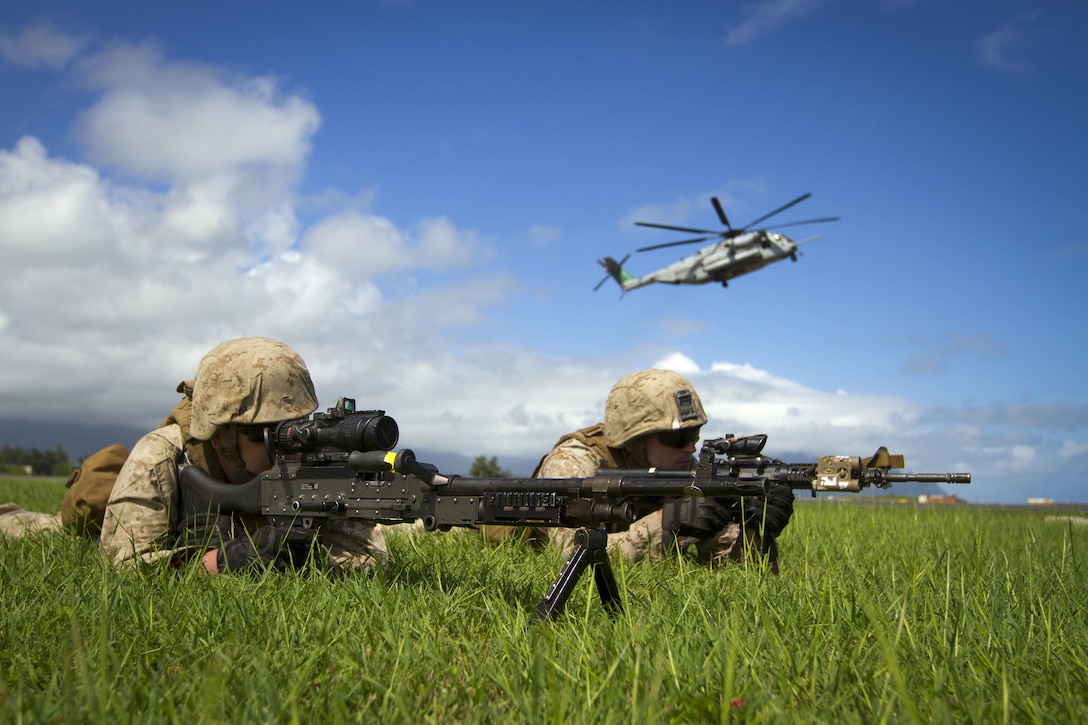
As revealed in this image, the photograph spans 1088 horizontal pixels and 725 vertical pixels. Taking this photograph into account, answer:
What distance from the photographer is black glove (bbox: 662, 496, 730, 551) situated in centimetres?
545

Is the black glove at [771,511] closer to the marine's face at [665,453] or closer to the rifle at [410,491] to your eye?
the rifle at [410,491]

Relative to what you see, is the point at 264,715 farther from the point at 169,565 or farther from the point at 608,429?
the point at 608,429

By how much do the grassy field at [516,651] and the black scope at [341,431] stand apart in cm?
73

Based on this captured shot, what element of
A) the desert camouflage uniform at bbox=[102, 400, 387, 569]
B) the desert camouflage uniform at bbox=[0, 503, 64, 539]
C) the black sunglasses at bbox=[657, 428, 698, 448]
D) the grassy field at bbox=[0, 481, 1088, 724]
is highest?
the black sunglasses at bbox=[657, 428, 698, 448]

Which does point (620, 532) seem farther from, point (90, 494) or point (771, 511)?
point (90, 494)

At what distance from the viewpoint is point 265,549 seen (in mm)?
4496

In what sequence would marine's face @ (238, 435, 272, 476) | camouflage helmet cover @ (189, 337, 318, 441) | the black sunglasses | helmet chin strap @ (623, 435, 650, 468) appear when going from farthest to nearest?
helmet chin strap @ (623, 435, 650, 468) → the black sunglasses → marine's face @ (238, 435, 272, 476) → camouflage helmet cover @ (189, 337, 318, 441)

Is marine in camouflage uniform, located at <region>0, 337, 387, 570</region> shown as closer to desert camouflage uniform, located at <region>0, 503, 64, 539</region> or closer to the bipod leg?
the bipod leg

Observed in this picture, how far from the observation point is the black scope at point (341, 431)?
4.34 metres

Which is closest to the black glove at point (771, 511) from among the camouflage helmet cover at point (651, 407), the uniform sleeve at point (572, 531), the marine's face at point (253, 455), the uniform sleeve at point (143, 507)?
the uniform sleeve at point (572, 531)

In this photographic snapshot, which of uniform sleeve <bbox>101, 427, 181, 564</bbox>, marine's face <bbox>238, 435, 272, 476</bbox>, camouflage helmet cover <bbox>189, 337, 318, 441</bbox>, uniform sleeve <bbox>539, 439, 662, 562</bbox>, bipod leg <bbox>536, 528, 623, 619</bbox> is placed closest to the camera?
bipod leg <bbox>536, 528, 623, 619</bbox>

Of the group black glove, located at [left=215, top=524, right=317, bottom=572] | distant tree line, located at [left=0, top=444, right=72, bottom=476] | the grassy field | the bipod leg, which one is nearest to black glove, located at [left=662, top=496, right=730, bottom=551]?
the grassy field

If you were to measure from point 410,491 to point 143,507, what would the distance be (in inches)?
79.4

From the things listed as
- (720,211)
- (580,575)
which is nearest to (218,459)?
(580,575)
